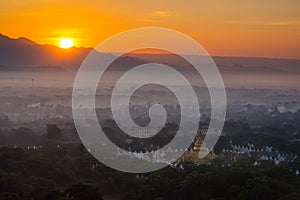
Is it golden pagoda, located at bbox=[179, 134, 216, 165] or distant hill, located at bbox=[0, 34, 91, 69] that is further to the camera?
distant hill, located at bbox=[0, 34, 91, 69]

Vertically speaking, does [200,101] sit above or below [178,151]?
above

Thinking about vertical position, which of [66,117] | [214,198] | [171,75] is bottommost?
[214,198]

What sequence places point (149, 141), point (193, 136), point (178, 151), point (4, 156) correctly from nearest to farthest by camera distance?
point (4, 156) → point (178, 151) → point (149, 141) → point (193, 136)

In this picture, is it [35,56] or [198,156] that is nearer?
[198,156]

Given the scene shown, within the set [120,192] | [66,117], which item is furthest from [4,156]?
[66,117]

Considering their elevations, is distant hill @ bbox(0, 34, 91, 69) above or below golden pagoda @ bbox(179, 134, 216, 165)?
above

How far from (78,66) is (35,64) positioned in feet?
19.3

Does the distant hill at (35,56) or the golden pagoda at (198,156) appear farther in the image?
the distant hill at (35,56)

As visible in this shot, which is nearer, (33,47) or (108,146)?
(108,146)

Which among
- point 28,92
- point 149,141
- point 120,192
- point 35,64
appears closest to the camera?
point 120,192

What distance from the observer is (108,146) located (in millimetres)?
23031

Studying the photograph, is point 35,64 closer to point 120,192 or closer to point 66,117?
point 66,117

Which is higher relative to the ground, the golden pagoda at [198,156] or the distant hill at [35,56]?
the distant hill at [35,56]

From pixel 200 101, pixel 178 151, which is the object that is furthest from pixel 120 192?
pixel 200 101
